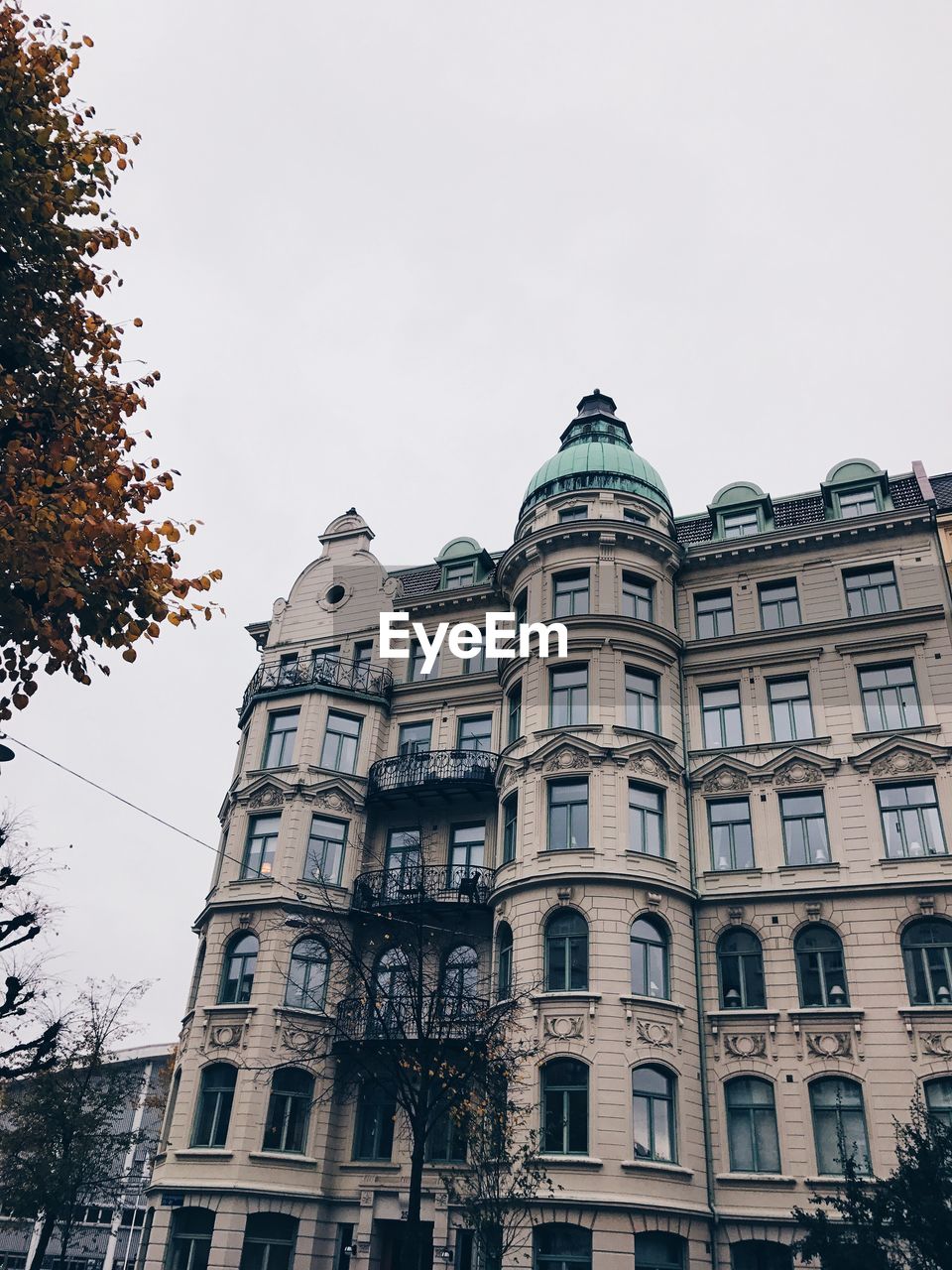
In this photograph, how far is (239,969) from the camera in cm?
3072

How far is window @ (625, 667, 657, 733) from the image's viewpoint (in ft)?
101

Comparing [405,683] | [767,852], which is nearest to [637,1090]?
[767,852]

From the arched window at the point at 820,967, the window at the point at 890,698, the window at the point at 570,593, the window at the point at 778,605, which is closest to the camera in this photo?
the arched window at the point at 820,967

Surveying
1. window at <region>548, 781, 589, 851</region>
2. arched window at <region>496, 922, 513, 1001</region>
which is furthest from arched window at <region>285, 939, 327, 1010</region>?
window at <region>548, 781, 589, 851</region>

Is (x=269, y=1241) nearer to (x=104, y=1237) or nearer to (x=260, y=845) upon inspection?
(x=260, y=845)

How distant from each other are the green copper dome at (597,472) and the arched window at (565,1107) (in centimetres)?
1799

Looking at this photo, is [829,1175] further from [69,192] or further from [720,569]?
[69,192]

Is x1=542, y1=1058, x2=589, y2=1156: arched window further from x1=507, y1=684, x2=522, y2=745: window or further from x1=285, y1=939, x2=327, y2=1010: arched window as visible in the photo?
x1=507, y1=684, x2=522, y2=745: window

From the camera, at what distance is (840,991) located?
26656 mm

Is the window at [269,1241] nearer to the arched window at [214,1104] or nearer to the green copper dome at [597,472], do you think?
the arched window at [214,1104]

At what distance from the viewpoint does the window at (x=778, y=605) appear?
32.5 meters

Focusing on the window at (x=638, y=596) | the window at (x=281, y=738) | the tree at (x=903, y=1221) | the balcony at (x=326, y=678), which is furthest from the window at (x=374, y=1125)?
the window at (x=638, y=596)

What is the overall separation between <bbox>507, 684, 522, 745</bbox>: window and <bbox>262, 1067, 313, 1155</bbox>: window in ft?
37.7

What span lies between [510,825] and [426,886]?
10.2 ft
